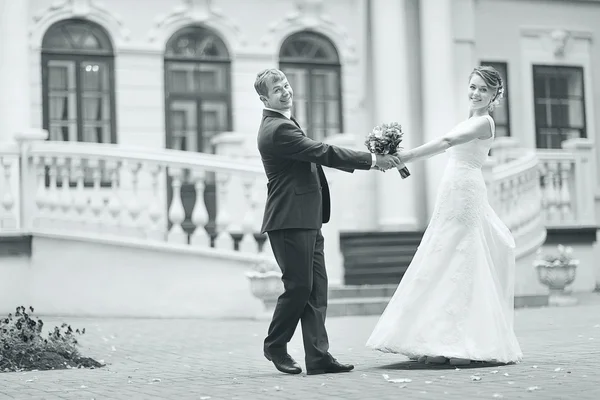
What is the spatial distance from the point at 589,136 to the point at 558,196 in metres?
3.64

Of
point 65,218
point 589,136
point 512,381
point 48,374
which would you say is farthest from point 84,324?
point 589,136

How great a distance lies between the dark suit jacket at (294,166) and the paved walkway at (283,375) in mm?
1083

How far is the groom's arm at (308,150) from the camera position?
7.53 m

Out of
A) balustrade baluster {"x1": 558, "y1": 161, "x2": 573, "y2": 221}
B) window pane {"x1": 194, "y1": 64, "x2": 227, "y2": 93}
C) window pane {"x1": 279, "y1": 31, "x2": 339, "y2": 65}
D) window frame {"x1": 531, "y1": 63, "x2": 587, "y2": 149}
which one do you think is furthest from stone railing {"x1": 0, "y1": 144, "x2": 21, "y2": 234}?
window frame {"x1": 531, "y1": 63, "x2": 587, "y2": 149}

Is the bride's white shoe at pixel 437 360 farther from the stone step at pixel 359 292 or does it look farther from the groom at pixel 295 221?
the stone step at pixel 359 292

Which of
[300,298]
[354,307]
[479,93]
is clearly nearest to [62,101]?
[354,307]

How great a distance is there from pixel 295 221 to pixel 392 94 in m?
10.1

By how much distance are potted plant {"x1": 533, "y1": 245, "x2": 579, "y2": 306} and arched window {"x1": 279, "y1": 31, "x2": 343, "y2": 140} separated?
503cm

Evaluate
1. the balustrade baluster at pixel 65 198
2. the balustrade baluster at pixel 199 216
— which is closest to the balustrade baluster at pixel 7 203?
the balustrade baluster at pixel 65 198

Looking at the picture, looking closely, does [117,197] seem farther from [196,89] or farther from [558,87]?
[558,87]

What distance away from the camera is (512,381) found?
6.75 m

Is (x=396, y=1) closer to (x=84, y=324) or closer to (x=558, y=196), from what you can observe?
(x=558, y=196)

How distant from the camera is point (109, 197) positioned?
14.0 m

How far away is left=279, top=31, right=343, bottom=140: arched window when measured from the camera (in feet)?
60.2
